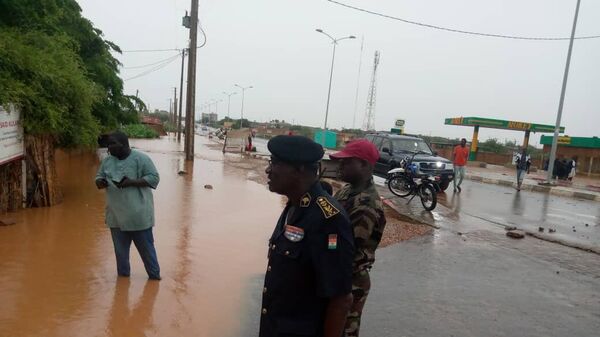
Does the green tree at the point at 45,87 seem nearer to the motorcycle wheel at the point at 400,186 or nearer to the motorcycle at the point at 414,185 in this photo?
the motorcycle at the point at 414,185

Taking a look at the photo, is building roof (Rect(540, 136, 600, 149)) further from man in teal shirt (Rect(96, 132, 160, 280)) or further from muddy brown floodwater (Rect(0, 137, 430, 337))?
man in teal shirt (Rect(96, 132, 160, 280))

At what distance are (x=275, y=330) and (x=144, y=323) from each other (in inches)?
100

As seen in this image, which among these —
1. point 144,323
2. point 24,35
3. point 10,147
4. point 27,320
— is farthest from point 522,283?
point 24,35

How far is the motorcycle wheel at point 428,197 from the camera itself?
10.8 meters

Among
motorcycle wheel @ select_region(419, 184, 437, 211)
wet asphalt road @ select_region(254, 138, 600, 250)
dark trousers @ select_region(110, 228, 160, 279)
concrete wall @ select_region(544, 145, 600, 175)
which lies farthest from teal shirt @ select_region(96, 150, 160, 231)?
concrete wall @ select_region(544, 145, 600, 175)

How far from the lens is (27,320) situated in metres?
3.88

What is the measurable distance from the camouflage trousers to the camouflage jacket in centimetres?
6

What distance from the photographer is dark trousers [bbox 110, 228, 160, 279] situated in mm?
4668

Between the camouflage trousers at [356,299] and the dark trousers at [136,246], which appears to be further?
the dark trousers at [136,246]

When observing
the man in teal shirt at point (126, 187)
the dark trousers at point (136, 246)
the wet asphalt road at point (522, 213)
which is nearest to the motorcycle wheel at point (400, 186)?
the wet asphalt road at point (522, 213)

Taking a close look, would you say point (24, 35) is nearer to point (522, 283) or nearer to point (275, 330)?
point (275, 330)

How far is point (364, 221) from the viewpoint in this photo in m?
2.81

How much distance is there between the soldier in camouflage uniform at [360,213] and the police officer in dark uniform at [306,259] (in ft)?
2.79

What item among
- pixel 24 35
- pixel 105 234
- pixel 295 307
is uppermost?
pixel 24 35
